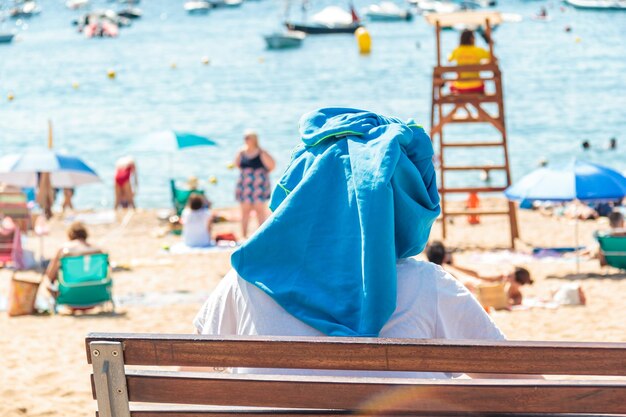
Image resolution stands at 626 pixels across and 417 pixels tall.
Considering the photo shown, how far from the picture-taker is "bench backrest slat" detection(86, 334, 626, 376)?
6.81 ft

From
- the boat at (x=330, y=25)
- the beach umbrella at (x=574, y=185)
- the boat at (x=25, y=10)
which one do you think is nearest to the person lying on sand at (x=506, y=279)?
the beach umbrella at (x=574, y=185)

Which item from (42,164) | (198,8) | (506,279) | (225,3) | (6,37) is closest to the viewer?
(506,279)

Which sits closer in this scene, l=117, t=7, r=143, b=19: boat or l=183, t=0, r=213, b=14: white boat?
l=117, t=7, r=143, b=19: boat

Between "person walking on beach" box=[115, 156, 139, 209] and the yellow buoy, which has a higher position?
the yellow buoy

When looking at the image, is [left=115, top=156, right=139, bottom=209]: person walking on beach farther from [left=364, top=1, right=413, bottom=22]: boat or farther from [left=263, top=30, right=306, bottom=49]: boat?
[left=364, top=1, right=413, bottom=22]: boat

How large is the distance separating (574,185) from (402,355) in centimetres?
912

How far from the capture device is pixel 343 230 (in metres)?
2.24

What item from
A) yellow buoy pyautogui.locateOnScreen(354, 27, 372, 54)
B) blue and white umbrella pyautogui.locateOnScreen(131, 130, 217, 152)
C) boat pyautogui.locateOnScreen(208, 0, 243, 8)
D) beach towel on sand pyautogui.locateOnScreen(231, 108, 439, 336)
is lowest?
blue and white umbrella pyautogui.locateOnScreen(131, 130, 217, 152)

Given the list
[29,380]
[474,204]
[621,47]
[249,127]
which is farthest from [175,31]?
[29,380]

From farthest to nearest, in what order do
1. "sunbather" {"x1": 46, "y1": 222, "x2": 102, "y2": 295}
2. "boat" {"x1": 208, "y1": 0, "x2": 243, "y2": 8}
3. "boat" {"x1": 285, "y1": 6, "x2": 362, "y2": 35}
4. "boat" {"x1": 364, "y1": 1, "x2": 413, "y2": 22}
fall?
1. "boat" {"x1": 208, "y1": 0, "x2": 243, "y2": 8}
2. "boat" {"x1": 364, "y1": 1, "x2": 413, "y2": 22}
3. "boat" {"x1": 285, "y1": 6, "x2": 362, "y2": 35}
4. "sunbather" {"x1": 46, "y1": 222, "x2": 102, "y2": 295}

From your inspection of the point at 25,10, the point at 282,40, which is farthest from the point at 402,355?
the point at 25,10

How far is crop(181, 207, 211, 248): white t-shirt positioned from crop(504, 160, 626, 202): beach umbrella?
3963 millimetres

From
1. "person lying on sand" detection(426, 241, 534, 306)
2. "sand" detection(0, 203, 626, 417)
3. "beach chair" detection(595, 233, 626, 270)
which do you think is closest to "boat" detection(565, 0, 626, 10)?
"sand" detection(0, 203, 626, 417)

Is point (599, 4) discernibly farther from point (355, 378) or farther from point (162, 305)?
point (355, 378)
